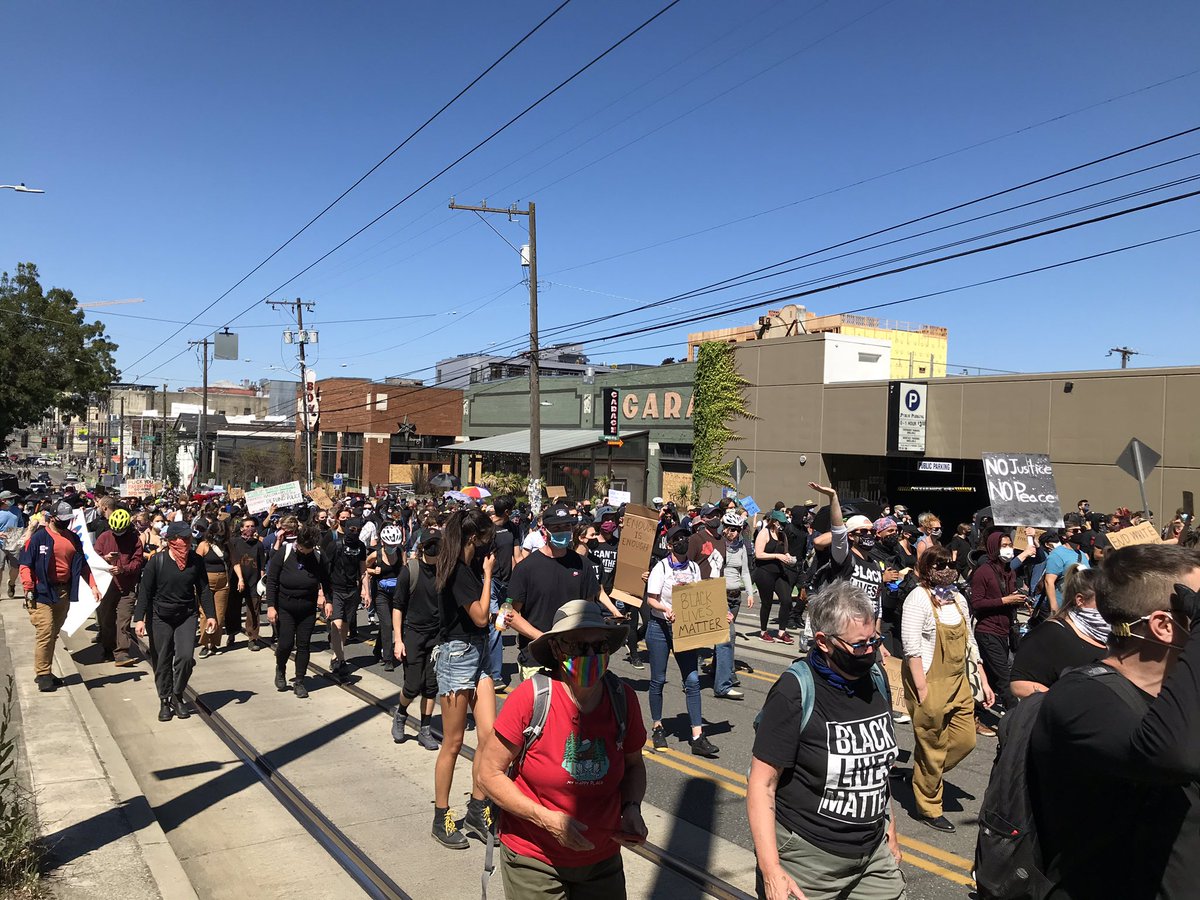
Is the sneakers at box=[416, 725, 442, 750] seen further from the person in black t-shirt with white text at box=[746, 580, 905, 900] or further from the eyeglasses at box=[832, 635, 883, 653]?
the eyeglasses at box=[832, 635, 883, 653]

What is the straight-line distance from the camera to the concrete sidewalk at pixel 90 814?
4.88 metres

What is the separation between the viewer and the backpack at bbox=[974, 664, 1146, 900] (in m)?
2.48

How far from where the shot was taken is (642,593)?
10.5m

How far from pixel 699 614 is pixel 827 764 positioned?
16.7 ft

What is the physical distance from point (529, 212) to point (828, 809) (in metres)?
25.9

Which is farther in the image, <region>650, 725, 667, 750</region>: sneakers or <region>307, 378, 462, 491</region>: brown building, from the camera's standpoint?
<region>307, 378, 462, 491</region>: brown building

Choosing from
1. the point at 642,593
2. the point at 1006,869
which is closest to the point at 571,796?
the point at 1006,869

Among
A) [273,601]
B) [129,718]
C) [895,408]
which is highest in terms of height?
[895,408]

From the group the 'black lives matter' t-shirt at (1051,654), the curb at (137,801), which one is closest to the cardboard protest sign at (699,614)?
the 'black lives matter' t-shirt at (1051,654)

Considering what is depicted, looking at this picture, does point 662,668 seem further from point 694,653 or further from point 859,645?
point 859,645

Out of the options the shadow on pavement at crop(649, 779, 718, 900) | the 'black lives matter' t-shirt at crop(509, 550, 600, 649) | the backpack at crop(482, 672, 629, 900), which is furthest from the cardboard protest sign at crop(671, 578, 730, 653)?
the backpack at crop(482, 672, 629, 900)

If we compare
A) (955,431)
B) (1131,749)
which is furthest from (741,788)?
(955,431)

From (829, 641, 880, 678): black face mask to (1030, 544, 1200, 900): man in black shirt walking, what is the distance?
721mm

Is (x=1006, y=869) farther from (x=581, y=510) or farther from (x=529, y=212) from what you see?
(x=529, y=212)
